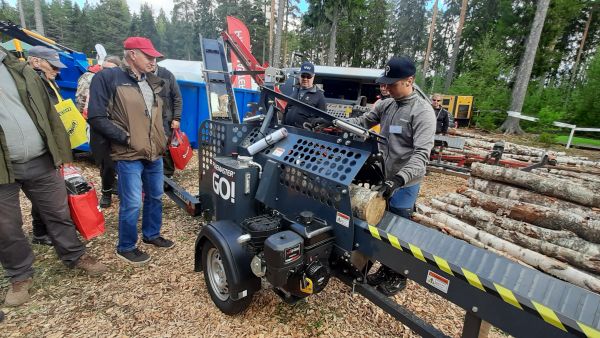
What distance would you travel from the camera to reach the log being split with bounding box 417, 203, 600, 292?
289 centimetres

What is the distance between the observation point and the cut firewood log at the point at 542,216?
3488mm

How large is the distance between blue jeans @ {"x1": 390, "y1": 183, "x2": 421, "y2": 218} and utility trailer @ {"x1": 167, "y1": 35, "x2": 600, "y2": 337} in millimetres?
451

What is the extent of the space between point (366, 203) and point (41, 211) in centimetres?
275

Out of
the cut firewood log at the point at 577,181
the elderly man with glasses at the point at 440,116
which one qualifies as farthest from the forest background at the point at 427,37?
the cut firewood log at the point at 577,181

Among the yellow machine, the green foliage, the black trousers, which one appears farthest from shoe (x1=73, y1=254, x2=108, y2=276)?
the green foliage

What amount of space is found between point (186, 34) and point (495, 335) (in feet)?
241

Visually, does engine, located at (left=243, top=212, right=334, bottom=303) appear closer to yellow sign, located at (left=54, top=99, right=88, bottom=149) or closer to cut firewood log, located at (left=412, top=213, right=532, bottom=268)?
yellow sign, located at (left=54, top=99, right=88, bottom=149)

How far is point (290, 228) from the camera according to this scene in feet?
6.67

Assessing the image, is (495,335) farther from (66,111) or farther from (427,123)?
(66,111)

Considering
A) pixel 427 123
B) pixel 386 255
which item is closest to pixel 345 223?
pixel 386 255

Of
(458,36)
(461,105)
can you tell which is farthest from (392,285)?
(458,36)

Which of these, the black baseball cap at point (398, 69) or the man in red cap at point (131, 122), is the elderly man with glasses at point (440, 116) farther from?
the man in red cap at point (131, 122)

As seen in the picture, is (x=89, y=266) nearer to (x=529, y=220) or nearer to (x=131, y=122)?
(x=131, y=122)

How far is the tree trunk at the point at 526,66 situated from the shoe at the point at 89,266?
1709 cm
